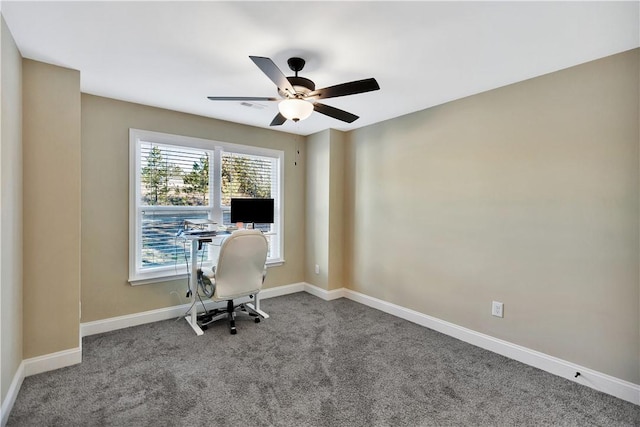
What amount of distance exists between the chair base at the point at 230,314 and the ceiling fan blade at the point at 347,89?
2296 millimetres

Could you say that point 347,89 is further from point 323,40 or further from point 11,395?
point 11,395

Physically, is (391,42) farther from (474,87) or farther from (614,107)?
(614,107)

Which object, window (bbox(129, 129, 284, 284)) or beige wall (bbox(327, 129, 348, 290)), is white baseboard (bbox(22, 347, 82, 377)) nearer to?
window (bbox(129, 129, 284, 284))

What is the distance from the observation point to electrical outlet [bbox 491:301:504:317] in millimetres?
2719

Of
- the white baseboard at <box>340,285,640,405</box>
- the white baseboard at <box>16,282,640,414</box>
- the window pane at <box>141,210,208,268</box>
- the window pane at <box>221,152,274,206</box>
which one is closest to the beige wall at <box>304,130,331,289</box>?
the white baseboard at <box>16,282,640,414</box>

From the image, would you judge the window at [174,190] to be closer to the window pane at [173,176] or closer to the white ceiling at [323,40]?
the window pane at [173,176]

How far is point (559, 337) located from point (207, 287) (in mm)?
3089

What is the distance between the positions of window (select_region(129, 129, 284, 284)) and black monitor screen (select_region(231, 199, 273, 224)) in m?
0.27

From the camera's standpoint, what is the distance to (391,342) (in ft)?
9.61

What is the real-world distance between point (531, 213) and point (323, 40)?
6.89 ft

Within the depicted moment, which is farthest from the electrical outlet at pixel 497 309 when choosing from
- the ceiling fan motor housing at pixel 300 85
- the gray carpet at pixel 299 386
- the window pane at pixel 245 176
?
the window pane at pixel 245 176

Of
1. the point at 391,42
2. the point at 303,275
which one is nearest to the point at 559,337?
the point at 391,42

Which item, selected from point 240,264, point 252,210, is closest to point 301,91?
point 240,264

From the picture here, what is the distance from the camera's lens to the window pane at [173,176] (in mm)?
3324
